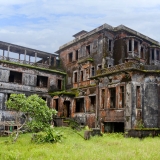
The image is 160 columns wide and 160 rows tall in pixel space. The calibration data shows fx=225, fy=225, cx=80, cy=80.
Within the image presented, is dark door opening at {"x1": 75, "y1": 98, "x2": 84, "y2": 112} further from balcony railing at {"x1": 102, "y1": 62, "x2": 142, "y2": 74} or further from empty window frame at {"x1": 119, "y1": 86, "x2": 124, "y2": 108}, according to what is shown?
empty window frame at {"x1": 119, "y1": 86, "x2": 124, "y2": 108}

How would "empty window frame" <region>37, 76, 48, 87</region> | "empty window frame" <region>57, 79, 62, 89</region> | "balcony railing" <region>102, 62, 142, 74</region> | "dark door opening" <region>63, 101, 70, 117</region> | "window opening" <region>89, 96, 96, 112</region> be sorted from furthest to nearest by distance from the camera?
"empty window frame" <region>57, 79, 62, 89</region>
"empty window frame" <region>37, 76, 48, 87</region>
"dark door opening" <region>63, 101, 70, 117</region>
"window opening" <region>89, 96, 96, 112</region>
"balcony railing" <region>102, 62, 142, 74</region>

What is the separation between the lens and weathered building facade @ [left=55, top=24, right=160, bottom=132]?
68.6ft

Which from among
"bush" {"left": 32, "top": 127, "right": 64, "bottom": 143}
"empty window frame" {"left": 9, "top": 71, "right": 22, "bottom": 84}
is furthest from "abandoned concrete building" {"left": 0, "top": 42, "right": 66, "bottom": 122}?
"bush" {"left": 32, "top": 127, "right": 64, "bottom": 143}

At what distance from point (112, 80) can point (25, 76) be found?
12.5m

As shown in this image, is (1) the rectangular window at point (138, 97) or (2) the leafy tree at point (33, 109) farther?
(1) the rectangular window at point (138, 97)

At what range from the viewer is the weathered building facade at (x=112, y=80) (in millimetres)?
20922

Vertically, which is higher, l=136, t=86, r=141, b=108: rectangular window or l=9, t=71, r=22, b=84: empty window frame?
l=9, t=71, r=22, b=84: empty window frame

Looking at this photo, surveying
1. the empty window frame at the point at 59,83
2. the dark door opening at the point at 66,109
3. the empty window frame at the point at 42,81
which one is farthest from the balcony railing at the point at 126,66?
the empty window frame at the point at 42,81

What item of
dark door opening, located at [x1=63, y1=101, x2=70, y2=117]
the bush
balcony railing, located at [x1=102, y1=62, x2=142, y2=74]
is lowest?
the bush

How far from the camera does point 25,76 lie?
29.6 metres

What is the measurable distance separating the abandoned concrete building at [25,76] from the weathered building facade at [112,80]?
6.69 feet

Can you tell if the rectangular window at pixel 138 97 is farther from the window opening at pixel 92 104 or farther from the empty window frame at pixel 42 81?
the empty window frame at pixel 42 81

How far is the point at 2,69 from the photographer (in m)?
27.8

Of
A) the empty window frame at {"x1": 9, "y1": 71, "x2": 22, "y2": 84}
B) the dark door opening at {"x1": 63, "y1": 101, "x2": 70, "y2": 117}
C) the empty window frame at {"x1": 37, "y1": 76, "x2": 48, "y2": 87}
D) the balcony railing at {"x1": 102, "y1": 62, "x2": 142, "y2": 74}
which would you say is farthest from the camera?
the empty window frame at {"x1": 37, "y1": 76, "x2": 48, "y2": 87}
